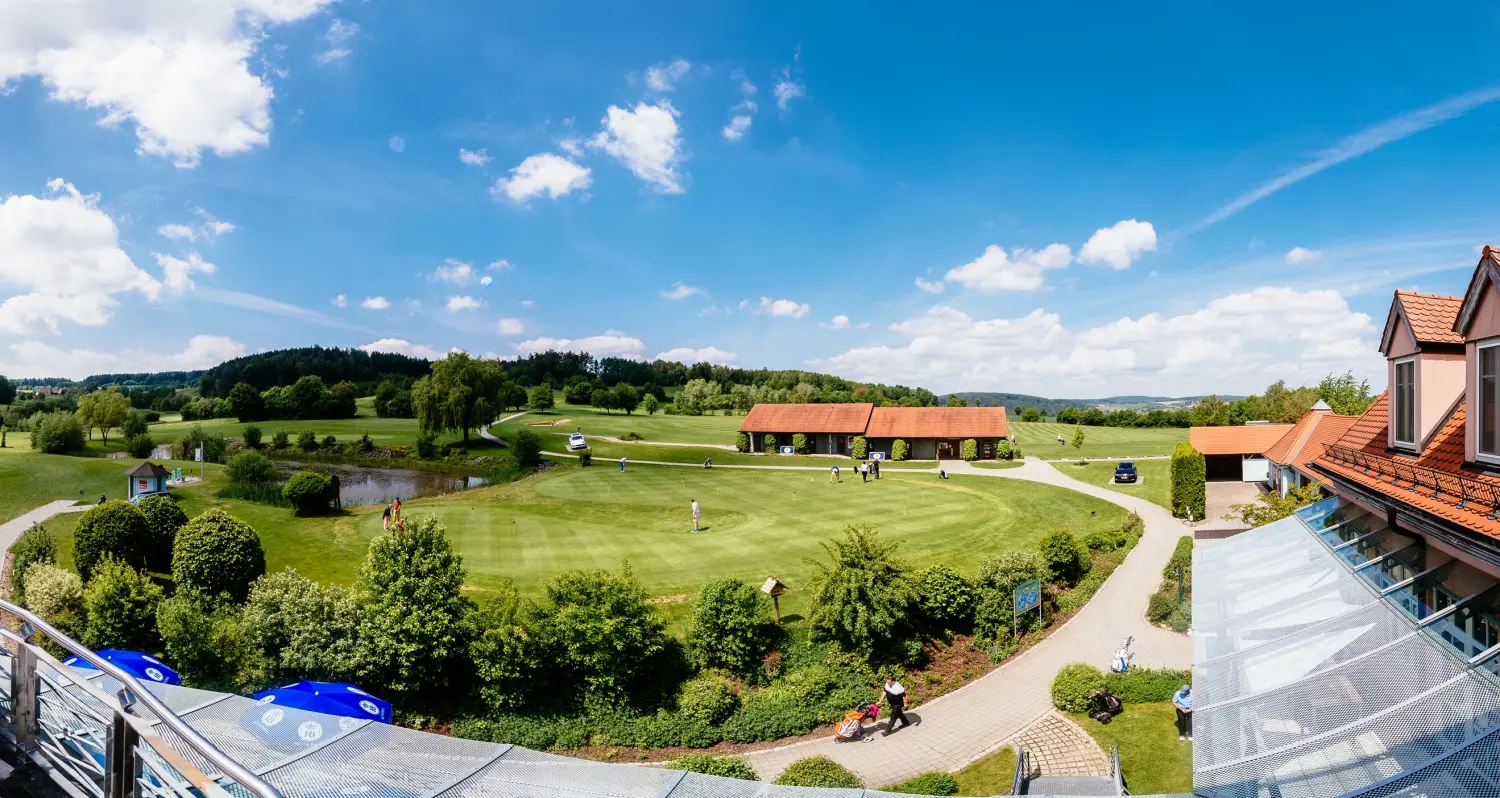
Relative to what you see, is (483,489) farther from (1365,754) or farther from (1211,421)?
(1211,421)

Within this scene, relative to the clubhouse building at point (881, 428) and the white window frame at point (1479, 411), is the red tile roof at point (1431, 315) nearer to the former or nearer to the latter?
the white window frame at point (1479, 411)

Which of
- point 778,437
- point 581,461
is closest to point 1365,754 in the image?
point 581,461

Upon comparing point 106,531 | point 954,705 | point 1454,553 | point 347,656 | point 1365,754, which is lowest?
point 954,705

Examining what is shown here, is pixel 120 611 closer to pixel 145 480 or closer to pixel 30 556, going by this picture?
pixel 30 556

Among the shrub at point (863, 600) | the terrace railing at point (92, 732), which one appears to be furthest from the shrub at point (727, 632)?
the terrace railing at point (92, 732)

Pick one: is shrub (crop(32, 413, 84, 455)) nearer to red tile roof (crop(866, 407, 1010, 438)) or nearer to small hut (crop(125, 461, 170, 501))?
small hut (crop(125, 461, 170, 501))

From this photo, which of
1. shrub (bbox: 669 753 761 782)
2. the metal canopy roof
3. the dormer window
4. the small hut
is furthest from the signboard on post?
the small hut

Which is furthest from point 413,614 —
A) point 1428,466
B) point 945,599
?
point 1428,466
